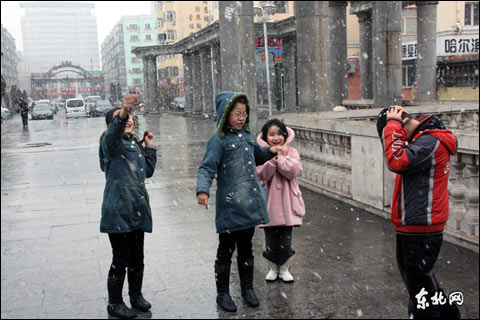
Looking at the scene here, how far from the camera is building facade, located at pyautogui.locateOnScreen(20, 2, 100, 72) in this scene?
479 centimetres

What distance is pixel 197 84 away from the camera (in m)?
40.5

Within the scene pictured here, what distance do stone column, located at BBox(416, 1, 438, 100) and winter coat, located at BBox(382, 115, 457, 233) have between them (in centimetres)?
2240

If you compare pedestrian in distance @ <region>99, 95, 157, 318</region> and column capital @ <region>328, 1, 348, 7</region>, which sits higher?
column capital @ <region>328, 1, 348, 7</region>

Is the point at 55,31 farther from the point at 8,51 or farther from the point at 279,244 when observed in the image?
the point at 279,244

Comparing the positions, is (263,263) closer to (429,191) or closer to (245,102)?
(245,102)

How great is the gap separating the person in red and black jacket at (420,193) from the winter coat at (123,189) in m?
1.95

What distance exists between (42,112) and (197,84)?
1260cm

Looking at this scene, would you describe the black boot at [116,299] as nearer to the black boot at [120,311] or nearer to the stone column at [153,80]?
the black boot at [120,311]

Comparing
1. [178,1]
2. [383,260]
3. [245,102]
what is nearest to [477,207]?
[383,260]

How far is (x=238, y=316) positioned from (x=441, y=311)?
153 centimetres

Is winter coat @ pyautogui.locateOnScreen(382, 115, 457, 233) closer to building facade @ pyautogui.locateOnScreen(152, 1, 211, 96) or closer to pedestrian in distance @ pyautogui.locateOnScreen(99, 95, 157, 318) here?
pedestrian in distance @ pyautogui.locateOnScreen(99, 95, 157, 318)

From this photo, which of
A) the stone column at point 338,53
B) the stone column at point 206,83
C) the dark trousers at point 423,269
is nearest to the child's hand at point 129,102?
the dark trousers at point 423,269

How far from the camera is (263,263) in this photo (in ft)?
19.0

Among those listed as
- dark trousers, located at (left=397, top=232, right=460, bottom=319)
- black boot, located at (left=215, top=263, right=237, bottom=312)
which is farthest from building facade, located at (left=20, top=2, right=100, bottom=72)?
dark trousers, located at (left=397, top=232, right=460, bottom=319)
